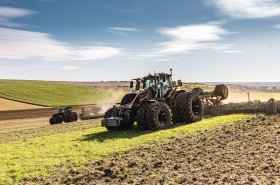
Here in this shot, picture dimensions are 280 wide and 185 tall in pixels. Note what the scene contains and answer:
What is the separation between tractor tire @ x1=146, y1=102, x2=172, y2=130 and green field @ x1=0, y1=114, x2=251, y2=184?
465 millimetres

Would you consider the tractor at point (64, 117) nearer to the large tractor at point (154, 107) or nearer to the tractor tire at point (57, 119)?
the tractor tire at point (57, 119)

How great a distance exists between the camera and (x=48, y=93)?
82438mm

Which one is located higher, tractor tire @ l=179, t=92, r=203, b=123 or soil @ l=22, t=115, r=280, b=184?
tractor tire @ l=179, t=92, r=203, b=123

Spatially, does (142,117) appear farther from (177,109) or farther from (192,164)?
(192,164)

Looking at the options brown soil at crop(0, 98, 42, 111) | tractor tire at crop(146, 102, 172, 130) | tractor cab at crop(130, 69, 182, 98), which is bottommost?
brown soil at crop(0, 98, 42, 111)

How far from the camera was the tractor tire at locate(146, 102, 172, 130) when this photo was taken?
1758cm

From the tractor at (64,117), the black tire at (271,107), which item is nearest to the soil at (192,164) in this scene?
the black tire at (271,107)

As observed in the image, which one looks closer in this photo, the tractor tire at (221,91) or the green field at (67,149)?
the green field at (67,149)

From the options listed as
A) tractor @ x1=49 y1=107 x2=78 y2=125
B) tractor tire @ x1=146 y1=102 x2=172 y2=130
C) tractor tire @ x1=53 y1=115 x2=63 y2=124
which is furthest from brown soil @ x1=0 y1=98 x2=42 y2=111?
tractor tire @ x1=146 y1=102 x2=172 y2=130

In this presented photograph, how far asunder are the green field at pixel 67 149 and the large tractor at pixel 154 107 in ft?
1.92

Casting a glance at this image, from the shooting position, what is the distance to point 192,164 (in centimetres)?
1098

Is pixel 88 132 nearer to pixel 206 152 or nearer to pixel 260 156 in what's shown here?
pixel 206 152

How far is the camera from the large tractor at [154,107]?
17766 millimetres

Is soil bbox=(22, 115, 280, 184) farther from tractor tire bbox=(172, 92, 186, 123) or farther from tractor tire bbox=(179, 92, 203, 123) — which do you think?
tractor tire bbox=(172, 92, 186, 123)
